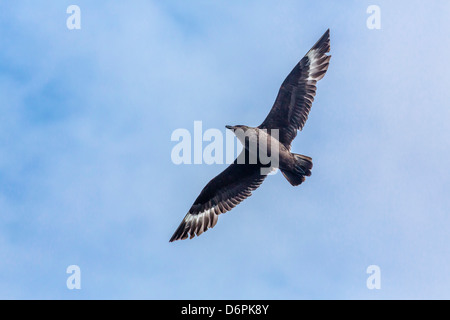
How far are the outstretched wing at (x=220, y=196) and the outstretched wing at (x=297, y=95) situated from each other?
1.00 meters

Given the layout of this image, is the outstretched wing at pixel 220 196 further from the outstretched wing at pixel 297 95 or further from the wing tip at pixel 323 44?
the wing tip at pixel 323 44

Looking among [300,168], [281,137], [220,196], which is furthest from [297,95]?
[220,196]

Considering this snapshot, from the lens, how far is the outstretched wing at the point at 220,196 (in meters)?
11.8

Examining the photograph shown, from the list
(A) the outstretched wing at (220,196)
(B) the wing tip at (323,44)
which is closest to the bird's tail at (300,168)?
(A) the outstretched wing at (220,196)

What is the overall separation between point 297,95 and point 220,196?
2632 millimetres

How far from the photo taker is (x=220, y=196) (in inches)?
476

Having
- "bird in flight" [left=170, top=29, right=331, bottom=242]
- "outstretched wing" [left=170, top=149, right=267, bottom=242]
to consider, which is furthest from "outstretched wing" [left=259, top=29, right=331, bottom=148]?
"outstretched wing" [left=170, top=149, right=267, bottom=242]

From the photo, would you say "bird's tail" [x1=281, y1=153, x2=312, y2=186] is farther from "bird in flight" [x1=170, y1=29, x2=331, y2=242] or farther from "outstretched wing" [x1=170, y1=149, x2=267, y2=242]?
"outstretched wing" [x1=170, y1=149, x2=267, y2=242]

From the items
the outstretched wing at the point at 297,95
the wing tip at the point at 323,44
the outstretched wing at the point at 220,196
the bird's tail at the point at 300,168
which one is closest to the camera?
the bird's tail at the point at 300,168

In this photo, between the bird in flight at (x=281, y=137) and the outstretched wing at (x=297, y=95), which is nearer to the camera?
the bird in flight at (x=281, y=137)

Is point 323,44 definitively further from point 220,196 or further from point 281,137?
point 220,196
